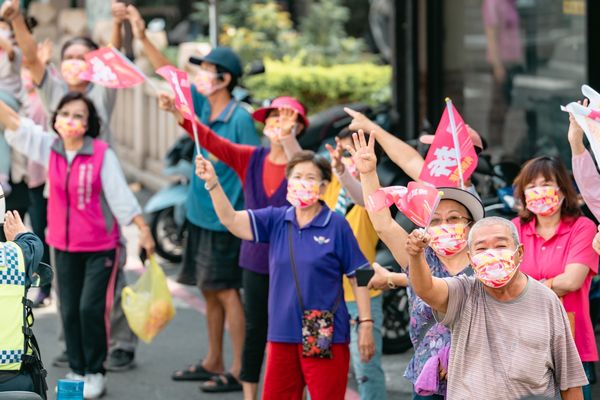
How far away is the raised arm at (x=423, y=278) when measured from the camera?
522 cm

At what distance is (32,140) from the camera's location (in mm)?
8633

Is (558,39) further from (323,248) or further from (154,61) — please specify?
(323,248)

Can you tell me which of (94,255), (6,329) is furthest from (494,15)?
(6,329)

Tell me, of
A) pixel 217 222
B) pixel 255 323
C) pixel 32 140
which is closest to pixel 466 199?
pixel 255 323

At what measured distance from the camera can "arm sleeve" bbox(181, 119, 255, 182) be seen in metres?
7.97

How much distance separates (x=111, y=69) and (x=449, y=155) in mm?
2460

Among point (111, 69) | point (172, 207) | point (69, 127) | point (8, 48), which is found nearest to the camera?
point (111, 69)

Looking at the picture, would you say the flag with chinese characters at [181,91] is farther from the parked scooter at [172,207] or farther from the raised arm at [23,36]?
the parked scooter at [172,207]

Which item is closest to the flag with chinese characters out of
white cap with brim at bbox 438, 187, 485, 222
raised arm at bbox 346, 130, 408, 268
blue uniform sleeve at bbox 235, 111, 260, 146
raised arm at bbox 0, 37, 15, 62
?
blue uniform sleeve at bbox 235, 111, 260, 146

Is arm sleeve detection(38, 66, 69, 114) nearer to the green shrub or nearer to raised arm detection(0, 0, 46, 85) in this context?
raised arm detection(0, 0, 46, 85)

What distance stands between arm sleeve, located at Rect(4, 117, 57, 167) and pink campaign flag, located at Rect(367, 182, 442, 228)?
11.0 ft

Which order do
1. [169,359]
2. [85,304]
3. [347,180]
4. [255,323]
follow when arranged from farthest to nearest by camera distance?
[169,359] → [85,304] → [255,323] → [347,180]

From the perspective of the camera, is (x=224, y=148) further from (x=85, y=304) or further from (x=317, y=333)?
(x=317, y=333)

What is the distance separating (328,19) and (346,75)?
343 centimetres
